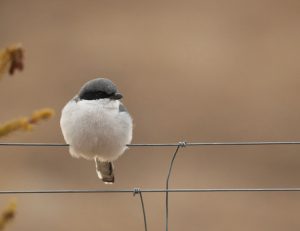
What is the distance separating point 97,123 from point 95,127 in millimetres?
25

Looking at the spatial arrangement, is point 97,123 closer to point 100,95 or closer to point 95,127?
point 95,127

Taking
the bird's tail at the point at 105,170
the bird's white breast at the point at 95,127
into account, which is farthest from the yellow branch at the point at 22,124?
the bird's tail at the point at 105,170

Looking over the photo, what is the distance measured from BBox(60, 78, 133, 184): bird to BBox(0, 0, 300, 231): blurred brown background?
6.28 metres

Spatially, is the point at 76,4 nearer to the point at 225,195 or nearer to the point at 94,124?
the point at 225,195

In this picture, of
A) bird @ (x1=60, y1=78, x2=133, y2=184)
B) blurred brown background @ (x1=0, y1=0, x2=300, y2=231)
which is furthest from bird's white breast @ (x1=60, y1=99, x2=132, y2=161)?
blurred brown background @ (x1=0, y1=0, x2=300, y2=231)

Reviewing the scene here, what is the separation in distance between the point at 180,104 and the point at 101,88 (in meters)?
7.54

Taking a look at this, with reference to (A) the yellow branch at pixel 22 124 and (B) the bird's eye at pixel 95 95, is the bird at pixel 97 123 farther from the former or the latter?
(A) the yellow branch at pixel 22 124

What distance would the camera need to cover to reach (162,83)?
12.9 metres

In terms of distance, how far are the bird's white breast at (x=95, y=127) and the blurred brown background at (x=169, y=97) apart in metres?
6.31

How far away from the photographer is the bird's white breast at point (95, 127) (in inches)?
202

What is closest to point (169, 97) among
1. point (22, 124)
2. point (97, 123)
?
point (97, 123)

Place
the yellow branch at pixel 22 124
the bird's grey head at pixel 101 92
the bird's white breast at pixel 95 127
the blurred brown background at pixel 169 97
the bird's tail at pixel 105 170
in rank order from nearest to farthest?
the yellow branch at pixel 22 124 < the bird's white breast at pixel 95 127 < the bird's grey head at pixel 101 92 < the bird's tail at pixel 105 170 < the blurred brown background at pixel 169 97

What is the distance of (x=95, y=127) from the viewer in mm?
5145

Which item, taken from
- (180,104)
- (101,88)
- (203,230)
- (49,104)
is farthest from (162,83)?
(101,88)
